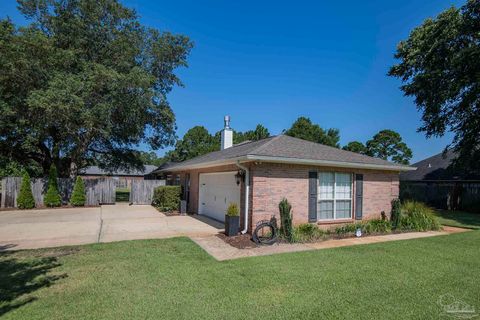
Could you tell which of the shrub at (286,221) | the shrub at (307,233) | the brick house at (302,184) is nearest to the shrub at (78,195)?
the brick house at (302,184)

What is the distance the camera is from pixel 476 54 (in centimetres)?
1614

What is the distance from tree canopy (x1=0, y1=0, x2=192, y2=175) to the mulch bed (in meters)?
12.6

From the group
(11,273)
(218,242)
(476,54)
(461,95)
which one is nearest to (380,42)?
(476,54)

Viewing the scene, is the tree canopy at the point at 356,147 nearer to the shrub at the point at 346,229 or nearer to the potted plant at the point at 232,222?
the shrub at the point at 346,229

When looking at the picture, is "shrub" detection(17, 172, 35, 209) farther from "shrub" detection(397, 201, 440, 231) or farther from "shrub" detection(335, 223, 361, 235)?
"shrub" detection(397, 201, 440, 231)

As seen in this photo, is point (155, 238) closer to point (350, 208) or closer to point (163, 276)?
point (163, 276)

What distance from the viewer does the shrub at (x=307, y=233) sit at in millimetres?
8695

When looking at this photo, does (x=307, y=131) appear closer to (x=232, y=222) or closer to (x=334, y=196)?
(x=334, y=196)

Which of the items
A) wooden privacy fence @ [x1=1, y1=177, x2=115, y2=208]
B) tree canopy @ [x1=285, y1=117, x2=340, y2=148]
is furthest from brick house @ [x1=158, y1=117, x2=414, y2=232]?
tree canopy @ [x1=285, y1=117, x2=340, y2=148]

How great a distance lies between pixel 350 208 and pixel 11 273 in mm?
10204

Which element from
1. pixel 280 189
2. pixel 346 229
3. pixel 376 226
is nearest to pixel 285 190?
pixel 280 189

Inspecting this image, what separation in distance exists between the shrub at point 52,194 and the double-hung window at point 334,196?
15.7 m

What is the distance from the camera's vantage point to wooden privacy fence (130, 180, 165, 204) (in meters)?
20.1

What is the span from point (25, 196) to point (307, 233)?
16175 mm
